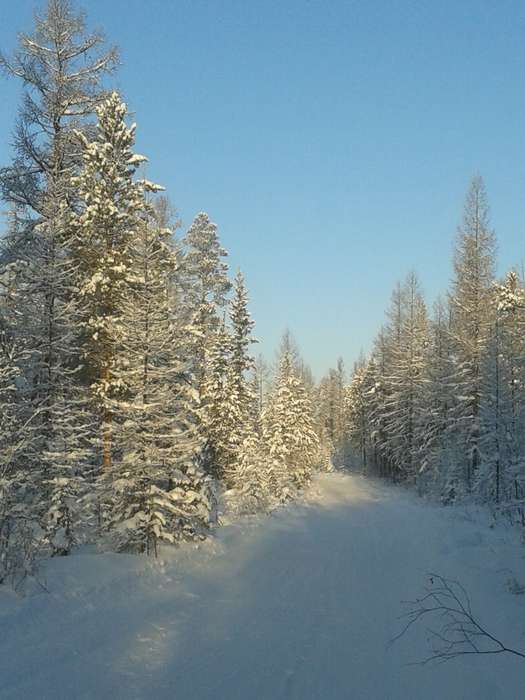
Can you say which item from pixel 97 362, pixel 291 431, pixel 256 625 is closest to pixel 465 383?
pixel 291 431

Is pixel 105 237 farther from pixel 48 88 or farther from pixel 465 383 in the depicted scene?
pixel 465 383

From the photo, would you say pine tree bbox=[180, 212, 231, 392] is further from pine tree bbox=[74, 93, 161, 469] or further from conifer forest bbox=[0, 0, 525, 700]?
pine tree bbox=[74, 93, 161, 469]

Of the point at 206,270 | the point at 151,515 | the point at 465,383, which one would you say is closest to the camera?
the point at 151,515

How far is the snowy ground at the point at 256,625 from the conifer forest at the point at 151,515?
0.14 feet

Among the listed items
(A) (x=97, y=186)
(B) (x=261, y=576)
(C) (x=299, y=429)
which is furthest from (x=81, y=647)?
(C) (x=299, y=429)

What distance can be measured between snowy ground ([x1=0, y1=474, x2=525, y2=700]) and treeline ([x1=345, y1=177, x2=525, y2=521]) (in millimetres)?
2782

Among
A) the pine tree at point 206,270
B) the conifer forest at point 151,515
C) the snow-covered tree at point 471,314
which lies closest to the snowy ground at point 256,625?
the conifer forest at point 151,515

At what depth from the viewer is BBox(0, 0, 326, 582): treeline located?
11438mm

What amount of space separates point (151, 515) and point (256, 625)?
5487 mm

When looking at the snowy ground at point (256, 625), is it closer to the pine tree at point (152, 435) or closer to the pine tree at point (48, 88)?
the pine tree at point (152, 435)

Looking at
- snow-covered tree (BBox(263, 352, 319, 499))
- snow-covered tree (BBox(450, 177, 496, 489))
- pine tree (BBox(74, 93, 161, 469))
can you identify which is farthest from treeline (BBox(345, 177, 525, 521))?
pine tree (BBox(74, 93, 161, 469))

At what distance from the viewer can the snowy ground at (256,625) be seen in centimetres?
560

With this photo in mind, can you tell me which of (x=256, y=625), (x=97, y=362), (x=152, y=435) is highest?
(x=97, y=362)

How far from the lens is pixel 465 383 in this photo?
27312 mm
